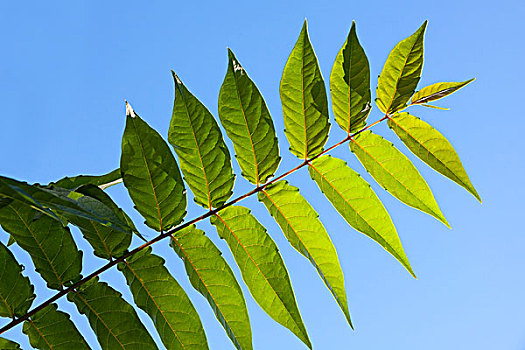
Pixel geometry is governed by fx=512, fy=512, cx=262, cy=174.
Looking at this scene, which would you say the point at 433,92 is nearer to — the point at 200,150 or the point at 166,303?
the point at 200,150

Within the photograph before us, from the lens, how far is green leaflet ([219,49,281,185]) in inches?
73.5

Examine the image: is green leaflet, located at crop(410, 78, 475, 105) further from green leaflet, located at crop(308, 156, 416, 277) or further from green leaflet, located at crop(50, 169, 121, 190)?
green leaflet, located at crop(50, 169, 121, 190)

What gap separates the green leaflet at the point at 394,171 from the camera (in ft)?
6.40

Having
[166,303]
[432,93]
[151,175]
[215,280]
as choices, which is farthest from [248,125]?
[432,93]

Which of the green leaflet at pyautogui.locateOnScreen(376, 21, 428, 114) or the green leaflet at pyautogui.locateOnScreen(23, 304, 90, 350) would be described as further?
the green leaflet at pyautogui.locateOnScreen(376, 21, 428, 114)

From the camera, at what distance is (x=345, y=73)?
2004mm

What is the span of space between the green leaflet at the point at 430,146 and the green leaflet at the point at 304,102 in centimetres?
34

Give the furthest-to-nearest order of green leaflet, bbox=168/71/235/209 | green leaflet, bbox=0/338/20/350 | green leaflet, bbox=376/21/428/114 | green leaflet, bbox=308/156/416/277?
green leaflet, bbox=376/21/428/114, green leaflet, bbox=308/156/416/277, green leaflet, bbox=168/71/235/209, green leaflet, bbox=0/338/20/350

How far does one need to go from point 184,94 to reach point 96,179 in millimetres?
504

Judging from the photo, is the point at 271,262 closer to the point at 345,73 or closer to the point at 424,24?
the point at 345,73

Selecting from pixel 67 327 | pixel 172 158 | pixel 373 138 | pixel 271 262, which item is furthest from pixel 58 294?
pixel 373 138

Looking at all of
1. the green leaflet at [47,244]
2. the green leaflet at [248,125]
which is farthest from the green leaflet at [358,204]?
the green leaflet at [47,244]

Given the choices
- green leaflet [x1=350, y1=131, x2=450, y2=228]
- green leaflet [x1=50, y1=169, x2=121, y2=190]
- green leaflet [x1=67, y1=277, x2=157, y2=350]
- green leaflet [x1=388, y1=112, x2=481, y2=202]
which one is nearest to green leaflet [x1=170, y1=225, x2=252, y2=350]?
green leaflet [x1=67, y1=277, x2=157, y2=350]

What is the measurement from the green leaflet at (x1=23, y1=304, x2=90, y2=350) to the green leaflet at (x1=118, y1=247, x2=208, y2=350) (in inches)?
8.9
